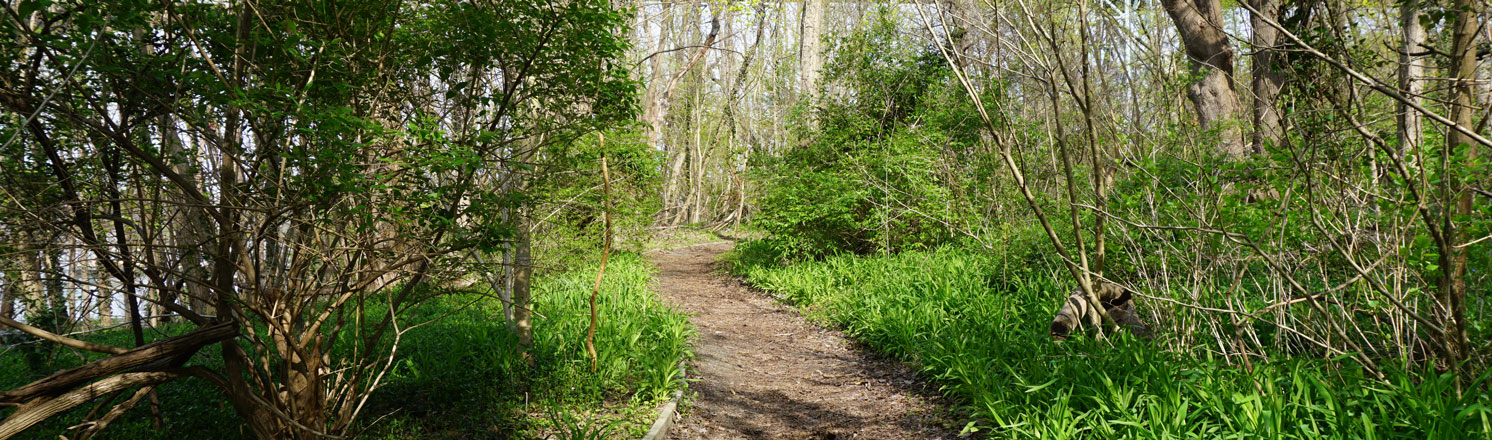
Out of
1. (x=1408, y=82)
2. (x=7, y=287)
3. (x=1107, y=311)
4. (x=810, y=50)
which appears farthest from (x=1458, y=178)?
(x=810, y=50)

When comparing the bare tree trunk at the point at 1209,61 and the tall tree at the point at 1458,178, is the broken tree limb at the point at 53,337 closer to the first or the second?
the tall tree at the point at 1458,178

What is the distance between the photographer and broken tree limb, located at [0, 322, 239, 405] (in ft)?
9.20

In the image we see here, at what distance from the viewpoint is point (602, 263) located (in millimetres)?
5098

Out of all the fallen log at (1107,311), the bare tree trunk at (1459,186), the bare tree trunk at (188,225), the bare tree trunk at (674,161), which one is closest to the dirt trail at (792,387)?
the fallen log at (1107,311)

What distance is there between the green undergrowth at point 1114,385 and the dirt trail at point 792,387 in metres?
0.28

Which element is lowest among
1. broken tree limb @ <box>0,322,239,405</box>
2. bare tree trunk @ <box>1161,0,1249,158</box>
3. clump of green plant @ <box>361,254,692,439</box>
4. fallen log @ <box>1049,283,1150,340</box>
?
clump of green plant @ <box>361,254,692,439</box>

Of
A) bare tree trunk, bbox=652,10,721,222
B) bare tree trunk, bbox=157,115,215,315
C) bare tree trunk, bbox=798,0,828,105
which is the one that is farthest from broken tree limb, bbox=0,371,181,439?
bare tree trunk, bbox=652,10,721,222

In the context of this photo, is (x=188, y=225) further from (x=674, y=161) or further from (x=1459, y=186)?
(x=674, y=161)

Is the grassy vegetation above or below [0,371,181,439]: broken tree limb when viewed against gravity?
below

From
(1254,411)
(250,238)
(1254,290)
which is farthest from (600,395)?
(1254,290)

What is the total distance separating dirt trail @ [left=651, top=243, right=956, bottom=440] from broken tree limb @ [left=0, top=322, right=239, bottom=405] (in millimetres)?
2618

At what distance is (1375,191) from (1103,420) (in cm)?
170

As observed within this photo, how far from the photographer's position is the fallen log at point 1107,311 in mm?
5328

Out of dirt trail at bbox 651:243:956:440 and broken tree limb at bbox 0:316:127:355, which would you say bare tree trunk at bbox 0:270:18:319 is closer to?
broken tree limb at bbox 0:316:127:355
